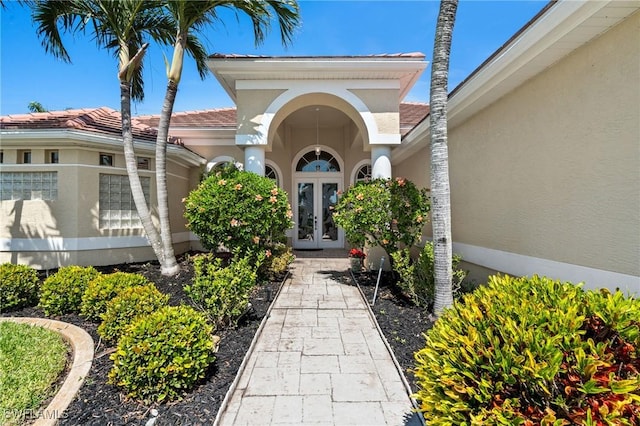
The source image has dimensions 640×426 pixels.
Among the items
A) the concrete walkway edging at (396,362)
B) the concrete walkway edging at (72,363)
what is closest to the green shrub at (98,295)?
the concrete walkway edging at (72,363)

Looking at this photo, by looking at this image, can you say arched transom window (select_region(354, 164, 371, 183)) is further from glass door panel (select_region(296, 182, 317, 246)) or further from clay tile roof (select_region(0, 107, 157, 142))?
clay tile roof (select_region(0, 107, 157, 142))

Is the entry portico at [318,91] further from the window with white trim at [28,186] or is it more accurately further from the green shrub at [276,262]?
the window with white trim at [28,186]

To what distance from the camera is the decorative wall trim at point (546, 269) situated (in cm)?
357

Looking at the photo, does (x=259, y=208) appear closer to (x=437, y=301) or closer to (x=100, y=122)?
(x=437, y=301)

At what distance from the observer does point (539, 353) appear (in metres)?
1.87

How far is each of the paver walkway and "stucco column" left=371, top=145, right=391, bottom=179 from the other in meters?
4.28

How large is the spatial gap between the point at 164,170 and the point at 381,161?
5920 mm

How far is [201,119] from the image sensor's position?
13773mm

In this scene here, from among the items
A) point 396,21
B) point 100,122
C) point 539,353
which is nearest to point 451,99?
point 396,21

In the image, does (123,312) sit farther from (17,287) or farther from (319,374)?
(17,287)

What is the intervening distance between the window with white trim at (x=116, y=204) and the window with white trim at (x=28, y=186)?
1.16 meters

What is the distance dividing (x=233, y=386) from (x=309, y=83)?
8.12m

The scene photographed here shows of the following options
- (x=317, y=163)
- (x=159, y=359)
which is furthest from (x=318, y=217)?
(x=159, y=359)

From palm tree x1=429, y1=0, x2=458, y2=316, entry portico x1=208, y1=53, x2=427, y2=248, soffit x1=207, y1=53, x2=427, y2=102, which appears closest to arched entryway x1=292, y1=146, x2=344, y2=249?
entry portico x1=208, y1=53, x2=427, y2=248
